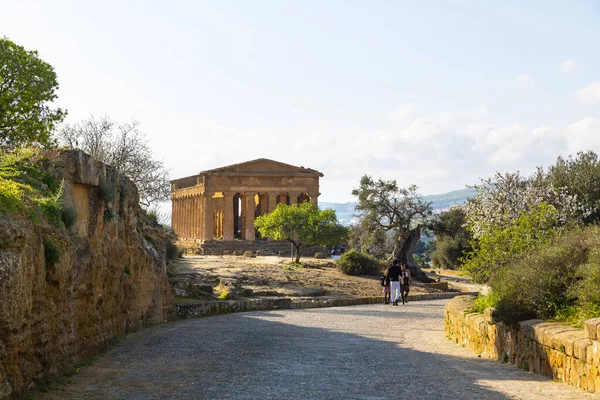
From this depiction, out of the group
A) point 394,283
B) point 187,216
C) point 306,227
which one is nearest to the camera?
point 394,283

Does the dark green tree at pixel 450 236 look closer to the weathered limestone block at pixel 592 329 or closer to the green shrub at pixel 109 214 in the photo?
the green shrub at pixel 109 214

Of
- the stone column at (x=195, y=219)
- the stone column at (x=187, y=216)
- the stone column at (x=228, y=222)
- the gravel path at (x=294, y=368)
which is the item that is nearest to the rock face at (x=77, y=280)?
the gravel path at (x=294, y=368)

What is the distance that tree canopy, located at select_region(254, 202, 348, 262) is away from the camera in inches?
1929

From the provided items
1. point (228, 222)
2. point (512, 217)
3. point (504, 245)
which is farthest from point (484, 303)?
point (228, 222)

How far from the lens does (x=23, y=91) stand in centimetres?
3309

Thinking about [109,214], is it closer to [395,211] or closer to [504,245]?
[504,245]

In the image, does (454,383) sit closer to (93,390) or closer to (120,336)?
(93,390)

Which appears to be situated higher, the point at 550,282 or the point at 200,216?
the point at 200,216

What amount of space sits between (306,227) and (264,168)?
949 inches

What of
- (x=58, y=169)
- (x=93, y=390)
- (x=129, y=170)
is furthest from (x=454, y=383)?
(x=129, y=170)

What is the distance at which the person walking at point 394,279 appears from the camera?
26.8 meters

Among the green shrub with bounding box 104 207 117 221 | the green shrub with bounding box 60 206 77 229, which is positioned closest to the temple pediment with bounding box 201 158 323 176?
the green shrub with bounding box 104 207 117 221

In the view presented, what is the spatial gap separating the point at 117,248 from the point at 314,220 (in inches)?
1326

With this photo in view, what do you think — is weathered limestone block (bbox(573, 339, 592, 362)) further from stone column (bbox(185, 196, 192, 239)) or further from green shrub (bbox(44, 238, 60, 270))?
stone column (bbox(185, 196, 192, 239))
